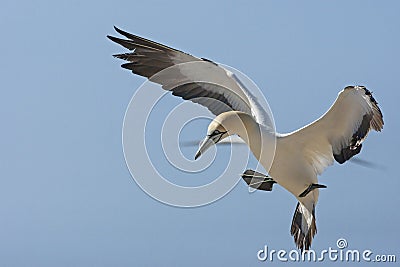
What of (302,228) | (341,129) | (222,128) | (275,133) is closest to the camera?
(222,128)

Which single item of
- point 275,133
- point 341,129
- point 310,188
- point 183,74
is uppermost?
point 183,74

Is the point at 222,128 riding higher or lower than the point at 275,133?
lower

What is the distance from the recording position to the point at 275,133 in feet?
36.0

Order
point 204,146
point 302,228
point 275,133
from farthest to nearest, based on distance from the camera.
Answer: point 302,228, point 275,133, point 204,146

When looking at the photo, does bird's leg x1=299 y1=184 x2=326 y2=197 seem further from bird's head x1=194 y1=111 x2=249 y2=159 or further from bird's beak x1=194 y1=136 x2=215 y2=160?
bird's beak x1=194 y1=136 x2=215 y2=160

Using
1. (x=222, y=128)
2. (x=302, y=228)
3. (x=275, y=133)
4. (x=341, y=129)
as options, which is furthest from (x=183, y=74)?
(x=302, y=228)

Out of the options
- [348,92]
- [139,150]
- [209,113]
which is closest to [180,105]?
[209,113]

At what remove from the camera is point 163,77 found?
40.4 feet

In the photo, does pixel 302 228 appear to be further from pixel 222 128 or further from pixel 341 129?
pixel 222 128

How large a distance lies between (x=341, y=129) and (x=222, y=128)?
5.52 ft

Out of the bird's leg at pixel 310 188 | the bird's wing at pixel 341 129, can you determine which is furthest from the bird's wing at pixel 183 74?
the bird's leg at pixel 310 188

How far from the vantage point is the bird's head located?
10117mm

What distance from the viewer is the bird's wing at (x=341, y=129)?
1076 centimetres

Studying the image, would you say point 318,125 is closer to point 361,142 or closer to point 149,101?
point 361,142
